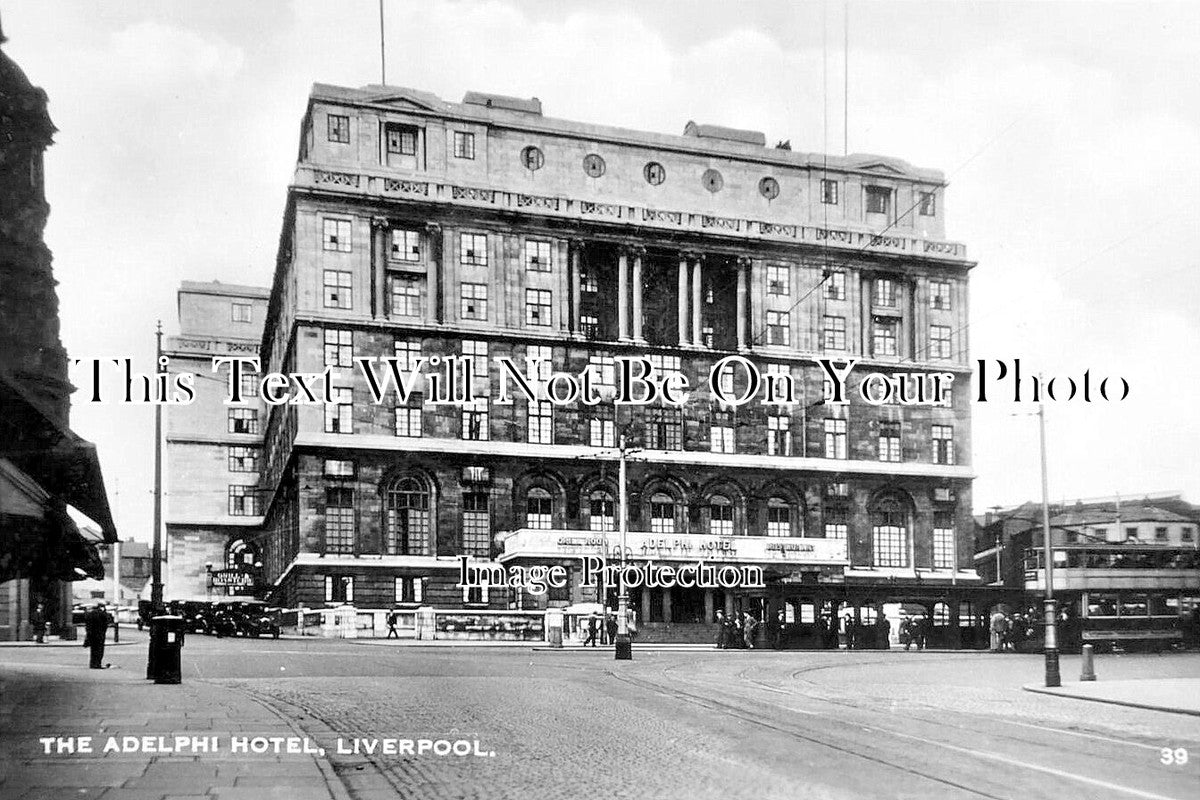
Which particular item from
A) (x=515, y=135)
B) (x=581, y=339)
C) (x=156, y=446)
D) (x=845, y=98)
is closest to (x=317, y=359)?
(x=581, y=339)

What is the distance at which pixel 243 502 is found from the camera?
6944 centimetres

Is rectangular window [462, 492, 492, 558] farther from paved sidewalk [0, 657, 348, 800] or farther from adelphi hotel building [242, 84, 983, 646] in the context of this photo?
paved sidewalk [0, 657, 348, 800]

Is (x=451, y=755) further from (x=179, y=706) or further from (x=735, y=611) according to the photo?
(x=735, y=611)

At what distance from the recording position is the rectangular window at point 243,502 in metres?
67.9

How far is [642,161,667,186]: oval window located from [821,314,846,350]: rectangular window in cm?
1496

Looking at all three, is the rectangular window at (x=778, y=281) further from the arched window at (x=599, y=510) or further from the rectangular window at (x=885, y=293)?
the arched window at (x=599, y=510)

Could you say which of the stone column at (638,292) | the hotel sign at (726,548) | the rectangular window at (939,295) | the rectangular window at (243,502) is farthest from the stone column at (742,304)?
the rectangular window at (243,502)

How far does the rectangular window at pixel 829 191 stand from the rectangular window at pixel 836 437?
7528mm

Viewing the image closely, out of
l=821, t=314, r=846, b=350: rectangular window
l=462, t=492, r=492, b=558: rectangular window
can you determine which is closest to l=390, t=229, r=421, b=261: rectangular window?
l=462, t=492, r=492, b=558: rectangular window

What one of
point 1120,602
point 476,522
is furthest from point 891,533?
point 476,522

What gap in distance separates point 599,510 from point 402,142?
579 inches

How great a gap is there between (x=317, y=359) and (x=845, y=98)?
1091 inches

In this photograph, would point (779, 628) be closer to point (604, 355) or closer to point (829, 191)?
point (604, 355)

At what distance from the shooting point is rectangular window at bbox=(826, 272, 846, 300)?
34125mm
